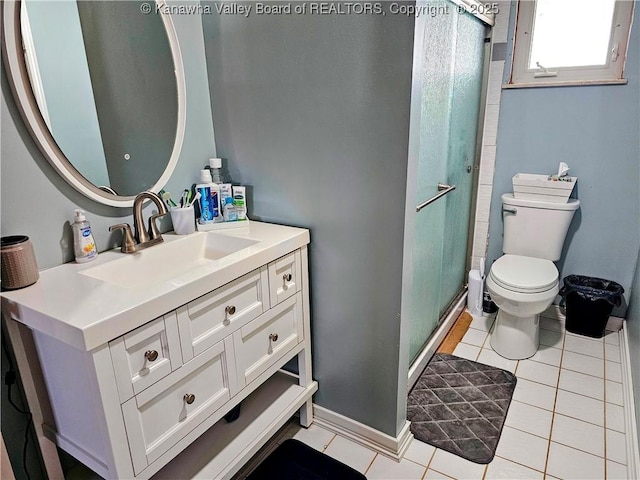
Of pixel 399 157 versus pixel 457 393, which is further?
pixel 457 393

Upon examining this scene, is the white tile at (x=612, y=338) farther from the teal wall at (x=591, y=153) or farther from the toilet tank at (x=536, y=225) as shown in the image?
the toilet tank at (x=536, y=225)

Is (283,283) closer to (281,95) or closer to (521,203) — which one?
(281,95)

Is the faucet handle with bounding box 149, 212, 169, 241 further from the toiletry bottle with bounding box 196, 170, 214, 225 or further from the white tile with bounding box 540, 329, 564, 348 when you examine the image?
the white tile with bounding box 540, 329, 564, 348

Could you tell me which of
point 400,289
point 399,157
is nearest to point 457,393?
point 400,289

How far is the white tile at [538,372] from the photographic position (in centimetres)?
197

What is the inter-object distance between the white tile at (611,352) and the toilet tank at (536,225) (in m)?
0.53

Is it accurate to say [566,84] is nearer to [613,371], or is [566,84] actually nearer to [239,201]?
[613,371]

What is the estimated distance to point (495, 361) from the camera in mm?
2129

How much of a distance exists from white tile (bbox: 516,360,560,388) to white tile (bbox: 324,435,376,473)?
0.92 meters

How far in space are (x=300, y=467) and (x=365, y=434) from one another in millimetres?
280

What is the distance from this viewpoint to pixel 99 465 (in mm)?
1031

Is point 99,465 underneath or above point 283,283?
underneath

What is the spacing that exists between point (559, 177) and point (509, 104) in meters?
0.50

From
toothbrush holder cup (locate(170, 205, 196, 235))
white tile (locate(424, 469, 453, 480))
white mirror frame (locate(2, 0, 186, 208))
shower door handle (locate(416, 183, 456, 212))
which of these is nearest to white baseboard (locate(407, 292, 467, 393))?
white tile (locate(424, 469, 453, 480))
